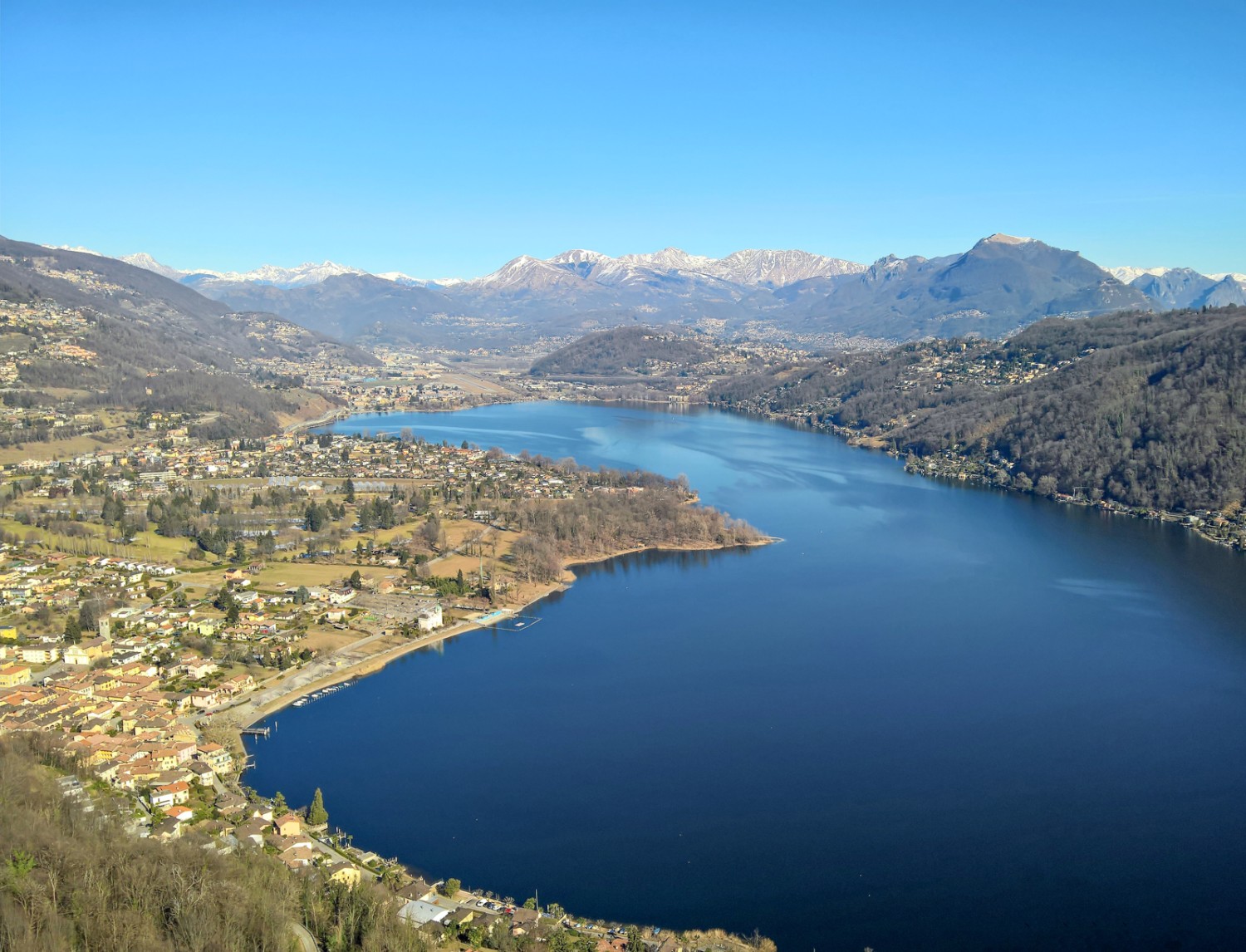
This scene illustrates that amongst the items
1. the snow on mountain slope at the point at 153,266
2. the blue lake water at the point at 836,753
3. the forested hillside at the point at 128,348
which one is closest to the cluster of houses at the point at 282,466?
the forested hillside at the point at 128,348

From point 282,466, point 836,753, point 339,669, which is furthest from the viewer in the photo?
point 282,466

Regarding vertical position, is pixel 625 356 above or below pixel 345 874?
above

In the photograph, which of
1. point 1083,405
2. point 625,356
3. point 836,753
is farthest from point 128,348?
point 836,753

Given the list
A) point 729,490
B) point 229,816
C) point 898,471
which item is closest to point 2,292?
point 729,490

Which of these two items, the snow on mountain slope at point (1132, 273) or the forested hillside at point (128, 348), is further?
the snow on mountain slope at point (1132, 273)

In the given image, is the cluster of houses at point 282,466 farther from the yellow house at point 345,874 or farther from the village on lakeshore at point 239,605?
the yellow house at point 345,874

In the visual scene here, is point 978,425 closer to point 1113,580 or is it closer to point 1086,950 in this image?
point 1113,580

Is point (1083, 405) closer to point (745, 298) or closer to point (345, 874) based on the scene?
point (345, 874)

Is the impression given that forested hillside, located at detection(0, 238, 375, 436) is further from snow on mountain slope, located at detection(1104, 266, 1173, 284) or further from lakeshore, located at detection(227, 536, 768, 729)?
snow on mountain slope, located at detection(1104, 266, 1173, 284)
